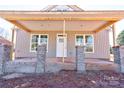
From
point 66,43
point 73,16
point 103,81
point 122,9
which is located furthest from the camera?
point 66,43

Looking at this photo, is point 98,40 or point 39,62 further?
point 98,40

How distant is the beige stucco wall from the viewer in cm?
1389

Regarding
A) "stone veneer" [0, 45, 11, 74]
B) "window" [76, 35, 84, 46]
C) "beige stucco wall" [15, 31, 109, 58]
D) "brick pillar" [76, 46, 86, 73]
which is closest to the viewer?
"stone veneer" [0, 45, 11, 74]

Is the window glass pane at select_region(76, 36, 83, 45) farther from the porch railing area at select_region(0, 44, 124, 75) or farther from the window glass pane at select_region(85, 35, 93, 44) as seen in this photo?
the porch railing area at select_region(0, 44, 124, 75)

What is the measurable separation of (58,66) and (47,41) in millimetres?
6980

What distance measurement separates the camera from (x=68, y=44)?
13984 mm

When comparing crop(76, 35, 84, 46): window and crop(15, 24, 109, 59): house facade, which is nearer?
crop(15, 24, 109, 59): house facade

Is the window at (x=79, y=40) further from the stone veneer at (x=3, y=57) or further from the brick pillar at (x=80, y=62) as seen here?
the stone veneer at (x=3, y=57)

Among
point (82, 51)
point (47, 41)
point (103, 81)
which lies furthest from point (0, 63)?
point (47, 41)

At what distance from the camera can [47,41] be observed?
14039 mm

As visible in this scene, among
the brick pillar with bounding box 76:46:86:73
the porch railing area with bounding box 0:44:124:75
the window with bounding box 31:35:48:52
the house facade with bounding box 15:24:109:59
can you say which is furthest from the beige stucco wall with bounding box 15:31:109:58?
the brick pillar with bounding box 76:46:86:73

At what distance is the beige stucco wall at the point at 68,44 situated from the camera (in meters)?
13.9

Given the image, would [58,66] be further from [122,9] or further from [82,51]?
[122,9]

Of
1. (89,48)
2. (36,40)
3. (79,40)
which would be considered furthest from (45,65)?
(89,48)
